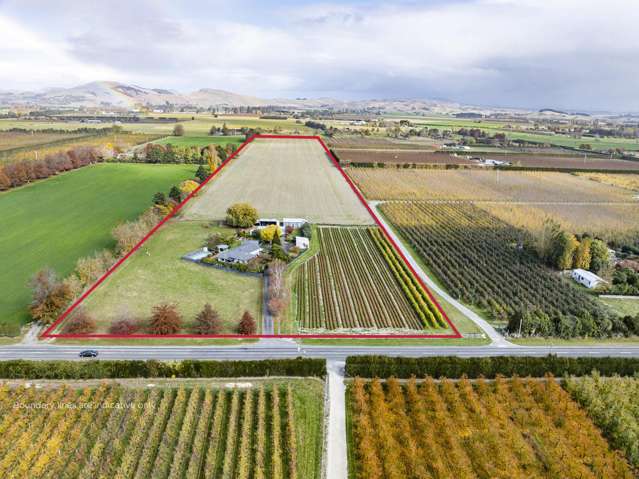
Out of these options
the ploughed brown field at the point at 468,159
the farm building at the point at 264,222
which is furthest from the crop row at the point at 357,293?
the ploughed brown field at the point at 468,159

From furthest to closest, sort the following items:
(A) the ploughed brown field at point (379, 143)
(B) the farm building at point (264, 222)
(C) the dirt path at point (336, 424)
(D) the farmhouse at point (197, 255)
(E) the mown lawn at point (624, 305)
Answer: (A) the ploughed brown field at point (379, 143)
(B) the farm building at point (264, 222)
(D) the farmhouse at point (197, 255)
(E) the mown lawn at point (624, 305)
(C) the dirt path at point (336, 424)

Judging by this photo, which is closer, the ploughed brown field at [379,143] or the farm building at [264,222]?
the farm building at [264,222]

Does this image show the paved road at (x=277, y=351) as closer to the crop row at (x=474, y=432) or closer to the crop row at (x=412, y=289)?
the crop row at (x=412, y=289)

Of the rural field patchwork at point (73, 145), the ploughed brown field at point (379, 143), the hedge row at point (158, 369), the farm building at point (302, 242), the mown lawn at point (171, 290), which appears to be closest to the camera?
the hedge row at point (158, 369)

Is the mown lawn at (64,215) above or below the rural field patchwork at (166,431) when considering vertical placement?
above

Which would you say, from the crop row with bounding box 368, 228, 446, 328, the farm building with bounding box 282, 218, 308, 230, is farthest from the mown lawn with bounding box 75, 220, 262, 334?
the crop row with bounding box 368, 228, 446, 328

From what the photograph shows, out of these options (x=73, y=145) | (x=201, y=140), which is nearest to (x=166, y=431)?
(x=73, y=145)

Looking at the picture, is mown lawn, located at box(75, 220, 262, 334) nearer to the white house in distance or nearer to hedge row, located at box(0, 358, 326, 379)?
hedge row, located at box(0, 358, 326, 379)
